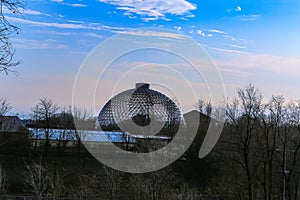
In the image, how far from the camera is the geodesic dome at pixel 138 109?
133ft

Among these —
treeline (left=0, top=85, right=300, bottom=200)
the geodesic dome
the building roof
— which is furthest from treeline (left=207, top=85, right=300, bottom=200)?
the building roof

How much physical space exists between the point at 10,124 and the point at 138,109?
13393mm

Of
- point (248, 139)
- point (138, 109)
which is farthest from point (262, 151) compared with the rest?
point (138, 109)

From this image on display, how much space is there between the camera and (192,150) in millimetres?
36000

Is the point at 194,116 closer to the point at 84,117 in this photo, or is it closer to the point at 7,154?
the point at 84,117

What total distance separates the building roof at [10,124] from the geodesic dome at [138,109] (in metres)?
7.93

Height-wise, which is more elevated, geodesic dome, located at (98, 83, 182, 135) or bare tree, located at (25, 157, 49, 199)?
geodesic dome, located at (98, 83, 182, 135)

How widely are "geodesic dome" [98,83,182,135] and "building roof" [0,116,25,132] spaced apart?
7.93m

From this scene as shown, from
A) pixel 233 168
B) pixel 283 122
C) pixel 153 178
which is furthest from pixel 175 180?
pixel 283 122

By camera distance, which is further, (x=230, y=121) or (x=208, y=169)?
(x=208, y=169)

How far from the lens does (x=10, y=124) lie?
4075 cm

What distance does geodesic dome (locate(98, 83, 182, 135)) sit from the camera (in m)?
40.6

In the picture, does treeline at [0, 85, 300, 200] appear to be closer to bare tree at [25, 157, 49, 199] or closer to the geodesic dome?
bare tree at [25, 157, 49, 199]

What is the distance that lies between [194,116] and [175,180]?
7.53m
